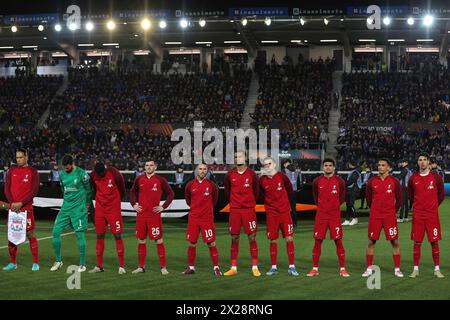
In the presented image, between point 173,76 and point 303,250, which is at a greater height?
point 173,76

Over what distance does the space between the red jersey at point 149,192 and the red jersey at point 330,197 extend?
245cm

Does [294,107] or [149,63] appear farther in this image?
[149,63]

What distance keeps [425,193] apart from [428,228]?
55cm

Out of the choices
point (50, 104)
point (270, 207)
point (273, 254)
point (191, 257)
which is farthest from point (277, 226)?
point (50, 104)

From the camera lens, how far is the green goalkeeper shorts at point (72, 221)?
12047 millimetres

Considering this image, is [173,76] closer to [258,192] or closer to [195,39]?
[195,39]

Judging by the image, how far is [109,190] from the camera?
1196 centimetres

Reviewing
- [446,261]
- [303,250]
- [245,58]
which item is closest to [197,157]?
[245,58]

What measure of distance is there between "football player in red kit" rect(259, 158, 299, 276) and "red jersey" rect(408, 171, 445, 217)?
196cm

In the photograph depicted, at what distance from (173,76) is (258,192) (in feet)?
110

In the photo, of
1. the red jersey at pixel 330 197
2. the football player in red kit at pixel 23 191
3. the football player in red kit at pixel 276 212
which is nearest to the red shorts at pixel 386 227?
the red jersey at pixel 330 197

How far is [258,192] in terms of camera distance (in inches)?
461

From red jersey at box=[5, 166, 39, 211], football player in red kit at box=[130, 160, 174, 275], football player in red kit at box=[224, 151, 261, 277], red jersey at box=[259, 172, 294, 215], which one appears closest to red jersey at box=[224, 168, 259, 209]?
football player in red kit at box=[224, 151, 261, 277]

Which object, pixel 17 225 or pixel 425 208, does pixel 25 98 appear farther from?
pixel 425 208
